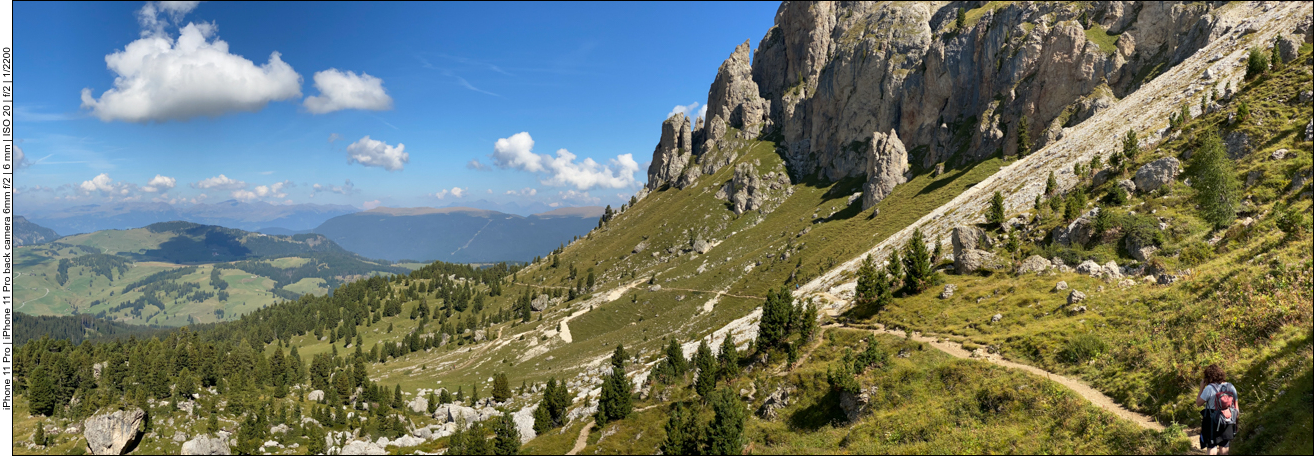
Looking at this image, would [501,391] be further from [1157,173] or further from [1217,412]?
[1157,173]

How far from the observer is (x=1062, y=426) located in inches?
1077

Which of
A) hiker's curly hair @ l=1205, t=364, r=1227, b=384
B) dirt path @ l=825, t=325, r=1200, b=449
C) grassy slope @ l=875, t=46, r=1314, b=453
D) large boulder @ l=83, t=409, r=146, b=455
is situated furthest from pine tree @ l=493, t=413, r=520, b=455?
large boulder @ l=83, t=409, r=146, b=455

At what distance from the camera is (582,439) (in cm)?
6044

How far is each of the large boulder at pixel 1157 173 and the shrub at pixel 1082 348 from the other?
113ft

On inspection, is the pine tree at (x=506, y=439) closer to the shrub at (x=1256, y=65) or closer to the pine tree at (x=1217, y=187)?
the pine tree at (x=1217, y=187)

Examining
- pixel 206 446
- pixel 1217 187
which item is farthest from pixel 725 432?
pixel 206 446

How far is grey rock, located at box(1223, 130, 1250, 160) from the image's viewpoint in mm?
49375

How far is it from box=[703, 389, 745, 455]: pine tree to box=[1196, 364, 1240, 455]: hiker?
89.5ft

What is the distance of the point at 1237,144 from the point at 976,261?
2707cm

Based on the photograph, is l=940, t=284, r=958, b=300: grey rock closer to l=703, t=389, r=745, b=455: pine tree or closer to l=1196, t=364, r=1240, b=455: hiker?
l=703, t=389, r=745, b=455: pine tree

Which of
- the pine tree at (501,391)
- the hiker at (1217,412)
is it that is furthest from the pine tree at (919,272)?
the pine tree at (501,391)

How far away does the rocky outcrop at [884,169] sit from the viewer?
16588 centimetres

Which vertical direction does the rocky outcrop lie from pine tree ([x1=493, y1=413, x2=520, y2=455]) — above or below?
above

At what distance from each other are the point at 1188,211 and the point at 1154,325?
26.0 metres
